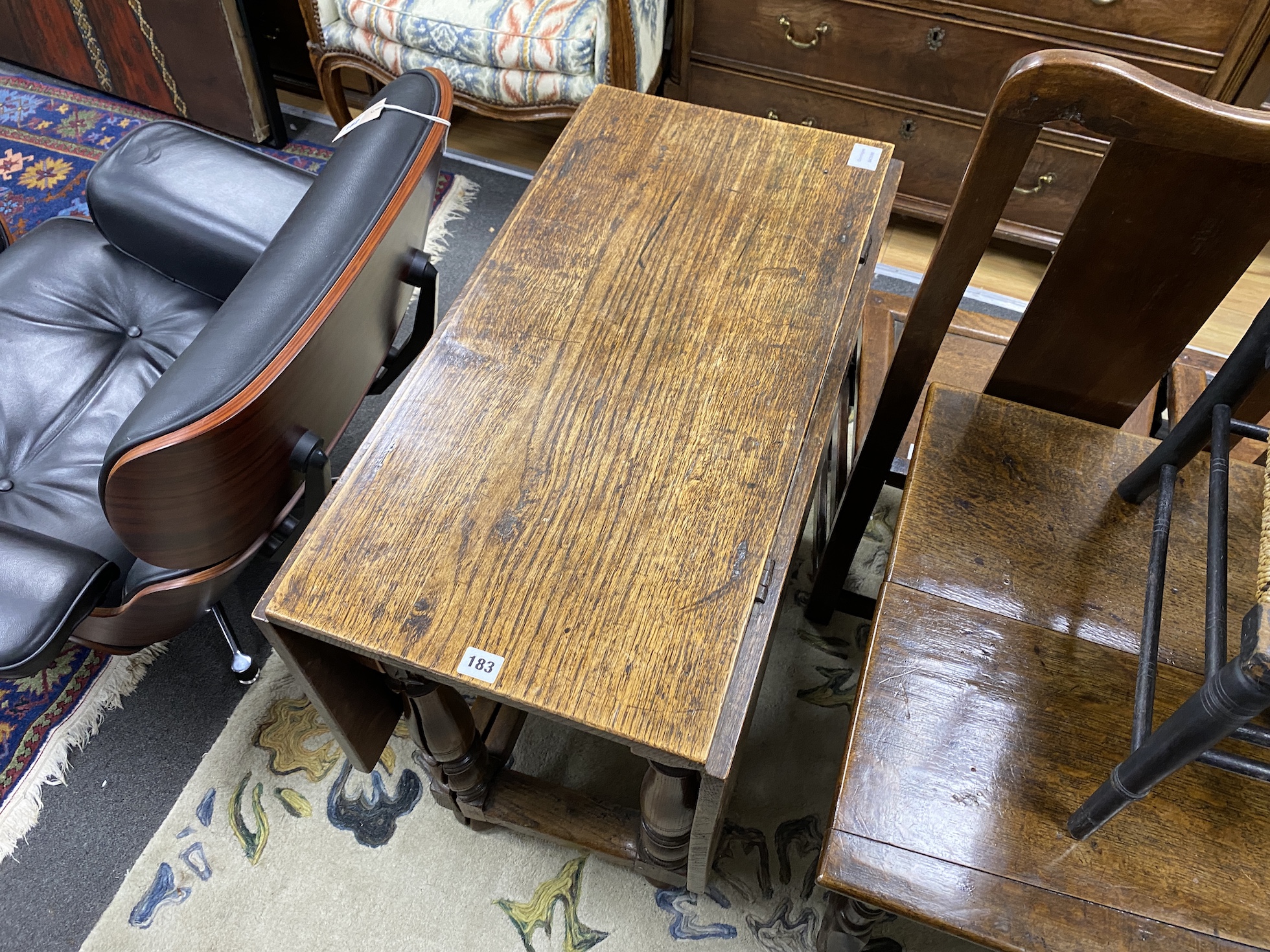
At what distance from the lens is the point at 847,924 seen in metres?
0.86

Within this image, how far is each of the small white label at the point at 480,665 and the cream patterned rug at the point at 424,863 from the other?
20.1 inches

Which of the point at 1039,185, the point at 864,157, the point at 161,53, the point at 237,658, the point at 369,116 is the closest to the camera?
the point at 369,116

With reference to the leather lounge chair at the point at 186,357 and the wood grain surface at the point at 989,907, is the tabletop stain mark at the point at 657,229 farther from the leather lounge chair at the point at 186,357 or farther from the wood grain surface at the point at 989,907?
the wood grain surface at the point at 989,907

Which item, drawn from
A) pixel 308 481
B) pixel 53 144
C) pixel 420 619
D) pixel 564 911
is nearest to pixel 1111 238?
pixel 420 619

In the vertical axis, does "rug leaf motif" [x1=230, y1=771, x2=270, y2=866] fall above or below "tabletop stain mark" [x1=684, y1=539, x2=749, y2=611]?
below

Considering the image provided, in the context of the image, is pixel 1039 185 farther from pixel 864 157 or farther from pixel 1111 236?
pixel 1111 236

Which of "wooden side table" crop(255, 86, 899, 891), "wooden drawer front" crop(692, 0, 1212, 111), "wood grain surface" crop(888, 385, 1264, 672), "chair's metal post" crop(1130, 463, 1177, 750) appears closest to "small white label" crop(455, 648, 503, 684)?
"wooden side table" crop(255, 86, 899, 891)

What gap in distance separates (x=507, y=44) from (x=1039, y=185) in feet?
3.80

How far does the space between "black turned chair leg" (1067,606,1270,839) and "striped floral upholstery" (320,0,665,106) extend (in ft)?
5.10

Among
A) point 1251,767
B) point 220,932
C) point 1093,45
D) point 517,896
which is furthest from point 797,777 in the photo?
point 1093,45

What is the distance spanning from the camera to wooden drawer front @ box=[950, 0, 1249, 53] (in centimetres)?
149

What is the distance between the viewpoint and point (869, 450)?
40.9 inches

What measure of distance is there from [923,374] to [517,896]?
2.84 feet

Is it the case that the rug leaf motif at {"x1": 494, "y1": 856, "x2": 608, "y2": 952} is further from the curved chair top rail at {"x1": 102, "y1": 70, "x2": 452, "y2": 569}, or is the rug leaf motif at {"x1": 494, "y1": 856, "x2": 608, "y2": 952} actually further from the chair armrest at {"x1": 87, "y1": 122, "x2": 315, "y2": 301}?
the chair armrest at {"x1": 87, "y1": 122, "x2": 315, "y2": 301}
